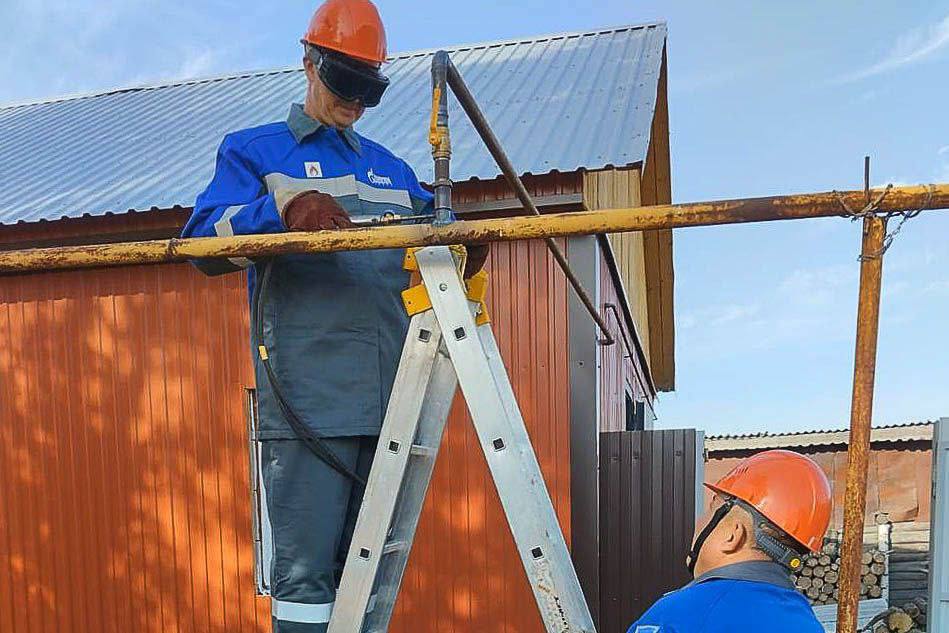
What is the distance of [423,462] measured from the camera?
1.97 m

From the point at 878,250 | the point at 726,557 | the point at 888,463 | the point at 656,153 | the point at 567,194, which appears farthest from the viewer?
the point at 888,463

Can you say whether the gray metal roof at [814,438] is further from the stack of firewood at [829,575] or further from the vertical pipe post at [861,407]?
the vertical pipe post at [861,407]

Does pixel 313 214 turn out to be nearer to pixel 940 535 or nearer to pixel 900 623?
pixel 940 535

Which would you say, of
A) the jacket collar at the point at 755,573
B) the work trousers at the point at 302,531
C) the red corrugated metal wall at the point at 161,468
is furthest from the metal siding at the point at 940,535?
the work trousers at the point at 302,531

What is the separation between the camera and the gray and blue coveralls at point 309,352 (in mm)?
2020

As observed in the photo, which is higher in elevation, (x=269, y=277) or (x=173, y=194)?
(x=173, y=194)

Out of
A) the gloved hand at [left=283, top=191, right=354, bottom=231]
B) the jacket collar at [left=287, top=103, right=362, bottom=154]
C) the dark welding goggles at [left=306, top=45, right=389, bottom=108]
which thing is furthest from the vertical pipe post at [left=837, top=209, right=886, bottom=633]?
the jacket collar at [left=287, top=103, right=362, bottom=154]

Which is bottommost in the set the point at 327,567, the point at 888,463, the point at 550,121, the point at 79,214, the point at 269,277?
the point at 888,463

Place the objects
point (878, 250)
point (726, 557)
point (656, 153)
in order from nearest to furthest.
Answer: point (878, 250)
point (726, 557)
point (656, 153)

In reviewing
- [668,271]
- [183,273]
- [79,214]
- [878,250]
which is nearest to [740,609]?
[878,250]

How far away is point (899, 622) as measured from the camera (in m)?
8.11

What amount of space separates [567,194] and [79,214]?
3.30 metres

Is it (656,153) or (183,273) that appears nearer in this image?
(183,273)

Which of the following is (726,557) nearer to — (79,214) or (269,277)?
(269,277)
